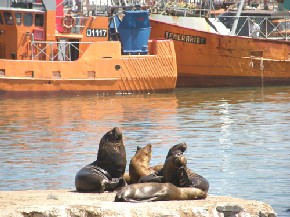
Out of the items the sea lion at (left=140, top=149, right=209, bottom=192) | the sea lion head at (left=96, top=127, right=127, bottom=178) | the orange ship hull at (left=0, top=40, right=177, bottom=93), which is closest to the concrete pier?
the sea lion at (left=140, top=149, right=209, bottom=192)

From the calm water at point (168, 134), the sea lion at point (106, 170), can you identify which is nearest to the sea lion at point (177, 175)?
the sea lion at point (106, 170)

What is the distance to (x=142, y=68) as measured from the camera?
37406mm

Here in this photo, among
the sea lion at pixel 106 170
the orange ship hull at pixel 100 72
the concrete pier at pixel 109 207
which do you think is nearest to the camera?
the concrete pier at pixel 109 207

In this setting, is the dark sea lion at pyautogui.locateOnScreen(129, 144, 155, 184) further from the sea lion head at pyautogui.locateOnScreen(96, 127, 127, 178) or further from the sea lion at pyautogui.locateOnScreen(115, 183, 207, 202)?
the sea lion at pyautogui.locateOnScreen(115, 183, 207, 202)

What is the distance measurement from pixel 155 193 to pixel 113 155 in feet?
4.74

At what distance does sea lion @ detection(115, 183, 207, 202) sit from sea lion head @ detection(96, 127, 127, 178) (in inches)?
48.3

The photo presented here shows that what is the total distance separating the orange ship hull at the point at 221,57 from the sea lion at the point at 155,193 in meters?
26.3

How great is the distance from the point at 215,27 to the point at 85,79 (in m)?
6.30

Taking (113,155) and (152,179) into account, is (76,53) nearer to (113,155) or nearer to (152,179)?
(113,155)

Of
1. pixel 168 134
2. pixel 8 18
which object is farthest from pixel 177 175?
pixel 8 18

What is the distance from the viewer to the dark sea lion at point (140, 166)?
14460mm

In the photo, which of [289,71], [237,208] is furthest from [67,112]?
[237,208]

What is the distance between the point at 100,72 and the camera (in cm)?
3656

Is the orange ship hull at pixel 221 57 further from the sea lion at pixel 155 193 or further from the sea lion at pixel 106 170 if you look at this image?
the sea lion at pixel 155 193
